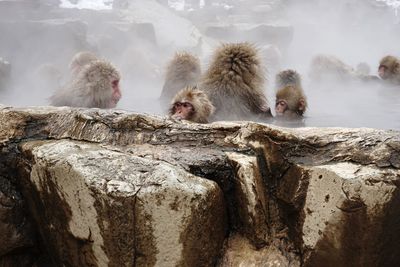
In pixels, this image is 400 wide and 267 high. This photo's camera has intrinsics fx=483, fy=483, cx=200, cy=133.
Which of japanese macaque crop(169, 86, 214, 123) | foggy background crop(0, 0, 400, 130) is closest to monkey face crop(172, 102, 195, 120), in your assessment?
japanese macaque crop(169, 86, 214, 123)

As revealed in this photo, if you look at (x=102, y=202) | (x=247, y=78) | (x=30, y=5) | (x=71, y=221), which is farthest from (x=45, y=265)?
(x=30, y=5)

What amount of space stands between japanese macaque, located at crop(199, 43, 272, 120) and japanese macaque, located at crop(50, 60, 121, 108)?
0.70m

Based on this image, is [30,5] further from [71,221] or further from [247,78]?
[71,221]

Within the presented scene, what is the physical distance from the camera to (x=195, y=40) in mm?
12867

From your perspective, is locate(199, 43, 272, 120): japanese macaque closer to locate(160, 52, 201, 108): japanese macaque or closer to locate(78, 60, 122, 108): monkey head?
locate(78, 60, 122, 108): monkey head

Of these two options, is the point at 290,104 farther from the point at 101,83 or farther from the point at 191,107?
the point at 101,83

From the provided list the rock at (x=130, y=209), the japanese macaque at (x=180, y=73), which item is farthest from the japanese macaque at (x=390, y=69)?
the rock at (x=130, y=209)

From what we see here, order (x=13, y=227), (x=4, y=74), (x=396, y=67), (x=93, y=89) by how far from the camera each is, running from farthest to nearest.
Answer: (x=4, y=74), (x=396, y=67), (x=93, y=89), (x=13, y=227)

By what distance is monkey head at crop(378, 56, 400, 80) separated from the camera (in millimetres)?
5977

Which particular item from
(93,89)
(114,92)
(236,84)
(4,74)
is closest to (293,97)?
(236,84)

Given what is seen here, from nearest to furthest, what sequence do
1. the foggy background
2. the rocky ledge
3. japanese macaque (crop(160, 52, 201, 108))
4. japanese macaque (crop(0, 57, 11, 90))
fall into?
the rocky ledge
japanese macaque (crop(160, 52, 201, 108))
the foggy background
japanese macaque (crop(0, 57, 11, 90))

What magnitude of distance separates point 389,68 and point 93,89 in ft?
13.3

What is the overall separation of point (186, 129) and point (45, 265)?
92cm

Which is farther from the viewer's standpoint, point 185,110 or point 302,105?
point 302,105
